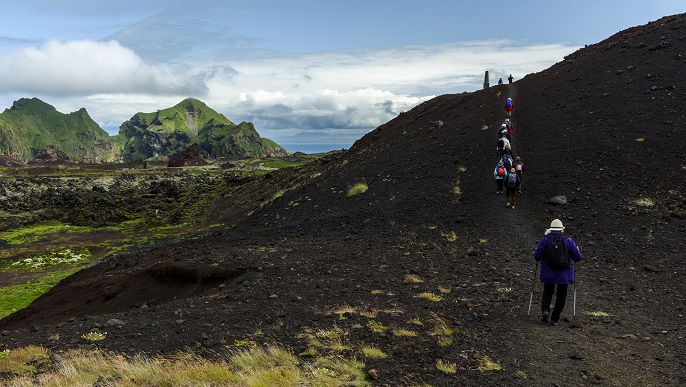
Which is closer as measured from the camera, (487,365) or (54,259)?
(487,365)

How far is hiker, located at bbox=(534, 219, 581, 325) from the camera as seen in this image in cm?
1170

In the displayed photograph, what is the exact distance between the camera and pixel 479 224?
23.1 m

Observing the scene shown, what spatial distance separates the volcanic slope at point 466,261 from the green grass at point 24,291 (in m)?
1.55

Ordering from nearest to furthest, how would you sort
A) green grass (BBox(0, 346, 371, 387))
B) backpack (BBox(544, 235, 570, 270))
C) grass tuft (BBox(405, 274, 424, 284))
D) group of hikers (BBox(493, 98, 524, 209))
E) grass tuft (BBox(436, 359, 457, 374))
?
1. green grass (BBox(0, 346, 371, 387))
2. grass tuft (BBox(436, 359, 457, 374))
3. backpack (BBox(544, 235, 570, 270))
4. grass tuft (BBox(405, 274, 424, 284))
5. group of hikers (BBox(493, 98, 524, 209))

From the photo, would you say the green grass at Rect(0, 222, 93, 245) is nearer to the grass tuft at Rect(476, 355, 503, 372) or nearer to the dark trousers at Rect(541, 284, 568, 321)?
the grass tuft at Rect(476, 355, 503, 372)

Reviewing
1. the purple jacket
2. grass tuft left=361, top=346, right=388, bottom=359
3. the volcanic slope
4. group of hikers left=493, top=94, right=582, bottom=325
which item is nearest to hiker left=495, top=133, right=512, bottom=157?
the volcanic slope

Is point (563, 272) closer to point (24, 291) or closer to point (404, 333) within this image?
point (404, 333)

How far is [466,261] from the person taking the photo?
18.5 metres

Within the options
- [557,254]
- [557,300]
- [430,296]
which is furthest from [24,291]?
[557,254]

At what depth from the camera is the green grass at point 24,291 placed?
2438cm

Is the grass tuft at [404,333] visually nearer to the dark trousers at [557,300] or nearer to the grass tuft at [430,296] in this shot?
the grass tuft at [430,296]

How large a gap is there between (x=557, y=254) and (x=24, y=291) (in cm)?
3049

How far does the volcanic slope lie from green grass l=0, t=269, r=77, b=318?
155cm

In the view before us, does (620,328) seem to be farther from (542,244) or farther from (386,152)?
(386,152)
